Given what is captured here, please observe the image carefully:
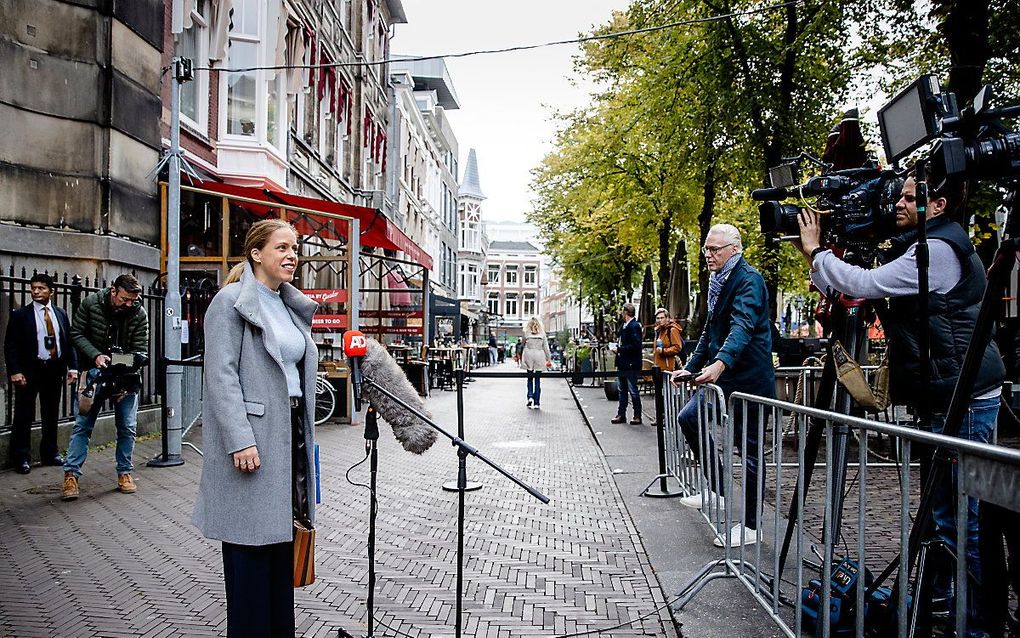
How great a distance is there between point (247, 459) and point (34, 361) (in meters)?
6.07

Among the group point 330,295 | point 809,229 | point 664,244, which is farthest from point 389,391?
point 664,244

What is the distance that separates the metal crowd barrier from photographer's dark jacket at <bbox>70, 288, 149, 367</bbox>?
5.31m

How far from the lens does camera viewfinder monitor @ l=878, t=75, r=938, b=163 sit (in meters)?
2.83

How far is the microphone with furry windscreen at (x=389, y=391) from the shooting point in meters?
3.93

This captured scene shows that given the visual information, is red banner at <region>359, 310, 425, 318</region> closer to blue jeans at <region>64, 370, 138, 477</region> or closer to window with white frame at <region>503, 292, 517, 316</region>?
blue jeans at <region>64, 370, 138, 477</region>

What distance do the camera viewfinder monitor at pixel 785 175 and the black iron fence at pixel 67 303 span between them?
7.56 meters

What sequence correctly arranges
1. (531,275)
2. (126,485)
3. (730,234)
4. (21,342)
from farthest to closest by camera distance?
(531,275) < (21,342) < (126,485) < (730,234)

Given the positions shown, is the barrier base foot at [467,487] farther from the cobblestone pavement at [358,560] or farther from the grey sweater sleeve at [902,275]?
the grey sweater sleeve at [902,275]

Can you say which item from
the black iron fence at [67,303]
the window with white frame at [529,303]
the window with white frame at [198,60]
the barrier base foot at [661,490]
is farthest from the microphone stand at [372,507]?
the window with white frame at [529,303]

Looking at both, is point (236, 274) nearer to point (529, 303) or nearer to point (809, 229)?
point (809, 229)

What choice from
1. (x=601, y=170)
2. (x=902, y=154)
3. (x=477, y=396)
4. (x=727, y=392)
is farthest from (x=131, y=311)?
(x=601, y=170)

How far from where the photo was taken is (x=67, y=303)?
29.3 feet

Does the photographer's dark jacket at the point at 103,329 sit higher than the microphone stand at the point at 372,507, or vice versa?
the photographer's dark jacket at the point at 103,329

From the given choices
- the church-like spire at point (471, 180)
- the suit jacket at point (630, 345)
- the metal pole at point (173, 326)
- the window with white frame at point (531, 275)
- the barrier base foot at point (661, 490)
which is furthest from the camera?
the window with white frame at point (531, 275)
